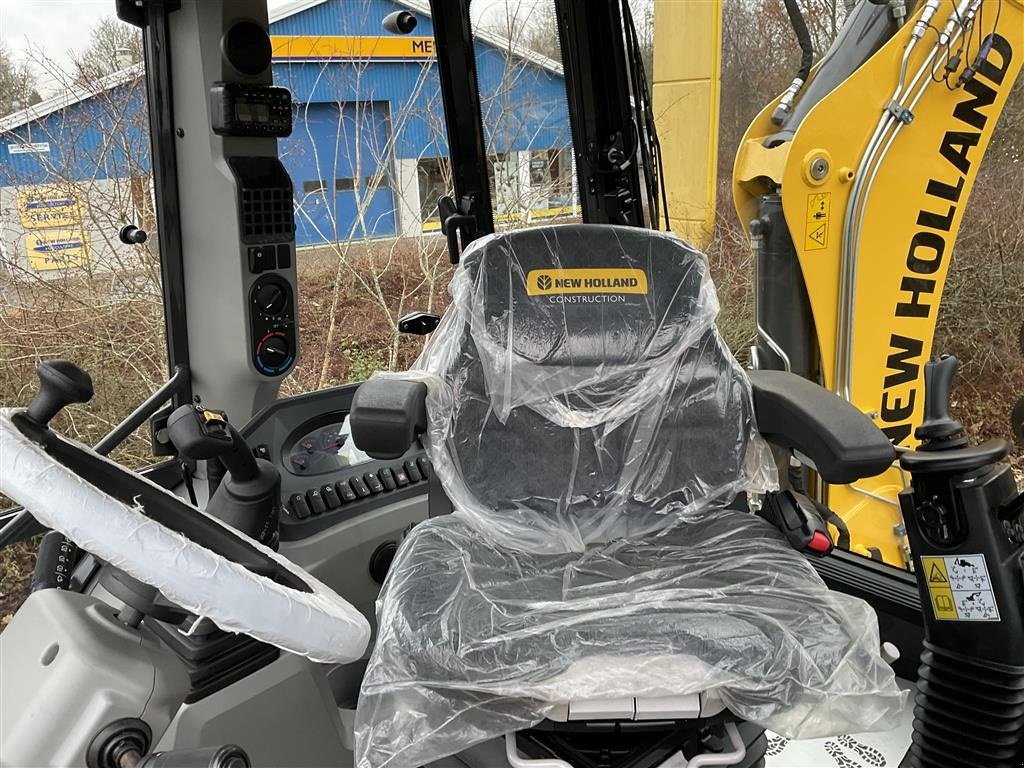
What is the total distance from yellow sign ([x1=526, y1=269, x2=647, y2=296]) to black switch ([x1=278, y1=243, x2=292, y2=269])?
0.77 meters

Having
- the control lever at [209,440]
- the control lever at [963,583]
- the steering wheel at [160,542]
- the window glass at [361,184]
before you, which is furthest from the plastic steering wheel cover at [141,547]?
the window glass at [361,184]

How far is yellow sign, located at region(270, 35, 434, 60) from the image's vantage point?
2088 millimetres

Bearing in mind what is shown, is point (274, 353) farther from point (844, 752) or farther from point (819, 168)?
Result: point (844, 752)

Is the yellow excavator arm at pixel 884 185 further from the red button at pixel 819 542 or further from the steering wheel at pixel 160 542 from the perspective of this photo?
the steering wheel at pixel 160 542

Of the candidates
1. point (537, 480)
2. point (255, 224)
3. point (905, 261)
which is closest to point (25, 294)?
point (255, 224)

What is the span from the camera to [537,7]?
7.04 ft

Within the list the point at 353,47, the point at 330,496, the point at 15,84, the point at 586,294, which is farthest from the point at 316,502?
the point at 353,47

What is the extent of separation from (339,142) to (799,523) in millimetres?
1739

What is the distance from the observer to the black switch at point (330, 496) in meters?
1.89

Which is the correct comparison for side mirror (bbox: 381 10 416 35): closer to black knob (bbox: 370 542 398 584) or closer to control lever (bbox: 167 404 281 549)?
control lever (bbox: 167 404 281 549)

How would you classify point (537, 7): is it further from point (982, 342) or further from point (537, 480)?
point (982, 342)

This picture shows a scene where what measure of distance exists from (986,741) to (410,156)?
6.62ft

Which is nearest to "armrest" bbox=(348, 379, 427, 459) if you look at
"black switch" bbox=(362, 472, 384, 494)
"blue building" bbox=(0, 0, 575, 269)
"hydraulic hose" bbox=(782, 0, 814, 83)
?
"black switch" bbox=(362, 472, 384, 494)

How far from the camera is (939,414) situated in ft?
4.42
